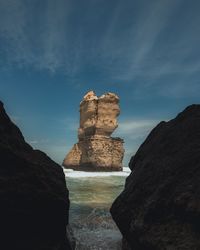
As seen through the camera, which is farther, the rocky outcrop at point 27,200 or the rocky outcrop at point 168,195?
the rocky outcrop at point 27,200

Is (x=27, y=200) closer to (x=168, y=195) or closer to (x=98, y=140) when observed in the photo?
(x=168, y=195)

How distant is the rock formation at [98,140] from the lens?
83.2 meters

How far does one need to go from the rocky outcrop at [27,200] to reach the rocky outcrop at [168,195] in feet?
4.27

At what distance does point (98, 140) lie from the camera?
8438cm

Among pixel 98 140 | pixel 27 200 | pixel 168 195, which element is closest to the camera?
pixel 168 195

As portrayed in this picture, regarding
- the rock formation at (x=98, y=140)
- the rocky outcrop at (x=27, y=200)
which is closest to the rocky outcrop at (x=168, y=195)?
the rocky outcrop at (x=27, y=200)

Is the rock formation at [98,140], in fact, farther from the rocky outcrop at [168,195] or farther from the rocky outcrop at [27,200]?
the rocky outcrop at [168,195]

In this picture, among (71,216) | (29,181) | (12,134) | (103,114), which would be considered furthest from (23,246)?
(103,114)

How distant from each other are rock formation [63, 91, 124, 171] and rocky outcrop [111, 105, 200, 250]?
75.2 metres

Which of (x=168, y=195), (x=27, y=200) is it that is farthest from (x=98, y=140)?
(x=168, y=195)

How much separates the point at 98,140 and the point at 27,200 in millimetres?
78445

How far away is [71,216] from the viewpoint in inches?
523

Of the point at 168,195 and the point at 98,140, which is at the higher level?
the point at 98,140

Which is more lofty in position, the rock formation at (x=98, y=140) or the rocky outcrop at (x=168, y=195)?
the rock formation at (x=98, y=140)
